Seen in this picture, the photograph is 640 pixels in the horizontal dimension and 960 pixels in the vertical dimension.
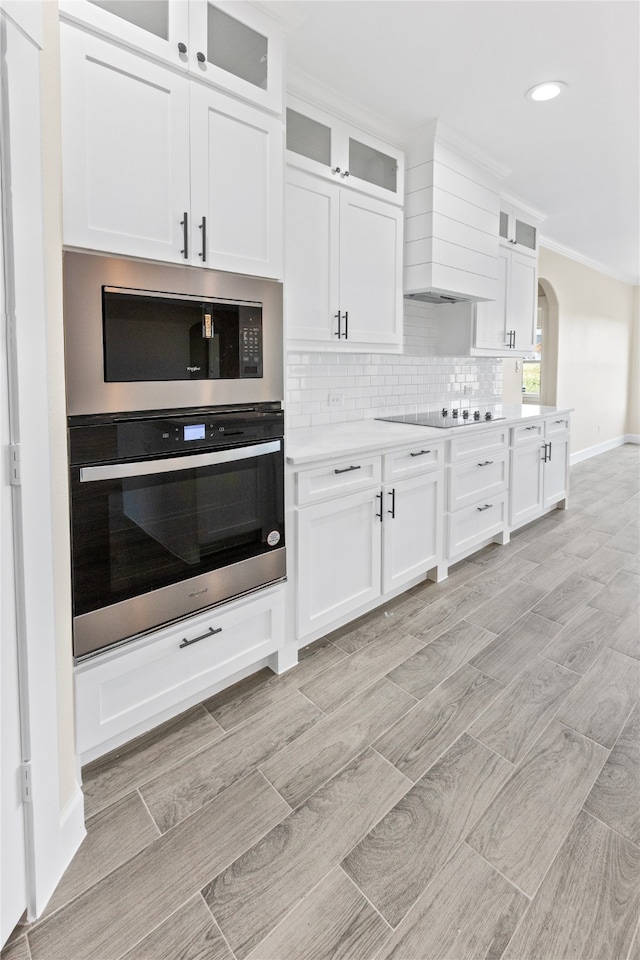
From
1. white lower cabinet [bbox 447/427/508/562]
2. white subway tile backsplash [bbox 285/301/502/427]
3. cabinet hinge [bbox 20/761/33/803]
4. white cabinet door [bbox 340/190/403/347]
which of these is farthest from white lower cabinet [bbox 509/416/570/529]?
cabinet hinge [bbox 20/761/33/803]

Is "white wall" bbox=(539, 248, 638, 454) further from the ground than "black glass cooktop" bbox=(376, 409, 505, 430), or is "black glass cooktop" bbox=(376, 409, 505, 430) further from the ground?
"white wall" bbox=(539, 248, 638, 454)

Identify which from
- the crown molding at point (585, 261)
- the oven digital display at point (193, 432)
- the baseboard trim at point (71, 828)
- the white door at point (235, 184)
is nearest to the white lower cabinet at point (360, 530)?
the oven digital display at point (193, 432)

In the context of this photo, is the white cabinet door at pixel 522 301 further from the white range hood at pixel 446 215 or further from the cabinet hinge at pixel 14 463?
the cabinet hinge at pixel 14 463

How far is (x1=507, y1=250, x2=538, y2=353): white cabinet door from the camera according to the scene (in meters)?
4.38

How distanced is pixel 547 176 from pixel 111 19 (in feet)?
11.5

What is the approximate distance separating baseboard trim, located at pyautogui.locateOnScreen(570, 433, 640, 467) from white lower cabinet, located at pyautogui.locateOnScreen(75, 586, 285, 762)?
6.24 meters

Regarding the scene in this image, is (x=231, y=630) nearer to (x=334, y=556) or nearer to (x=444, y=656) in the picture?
(x=334, y=556)

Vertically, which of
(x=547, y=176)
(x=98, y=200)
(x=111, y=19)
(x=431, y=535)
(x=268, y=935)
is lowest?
(x=268, y=935)

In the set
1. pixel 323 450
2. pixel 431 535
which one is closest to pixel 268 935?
pixel 323 450

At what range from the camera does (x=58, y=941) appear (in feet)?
3.97

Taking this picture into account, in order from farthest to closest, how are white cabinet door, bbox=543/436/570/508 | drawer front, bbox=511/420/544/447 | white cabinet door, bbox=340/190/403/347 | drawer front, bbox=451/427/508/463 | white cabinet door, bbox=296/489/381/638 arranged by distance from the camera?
white cabinet door, bbox=543/436/570/508, drawer front, bbox=511/420/544/447, drawer front, bbox=451/427/508/463, white cabinet door, bbox=340/190/403/347, white cabinet door, bbox=296/489/381/638

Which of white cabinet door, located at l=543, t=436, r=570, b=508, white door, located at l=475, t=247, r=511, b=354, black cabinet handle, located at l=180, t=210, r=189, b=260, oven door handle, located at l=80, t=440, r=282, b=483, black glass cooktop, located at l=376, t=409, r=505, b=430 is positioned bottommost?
white cabinet door, located at l=543, t=436, r=570, b=508

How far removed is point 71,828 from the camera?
1.43m

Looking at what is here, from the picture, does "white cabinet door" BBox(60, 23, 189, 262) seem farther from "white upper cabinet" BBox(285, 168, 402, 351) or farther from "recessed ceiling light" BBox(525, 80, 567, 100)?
"recessed ceiling light" BBox(525, 80, 567, 100)
